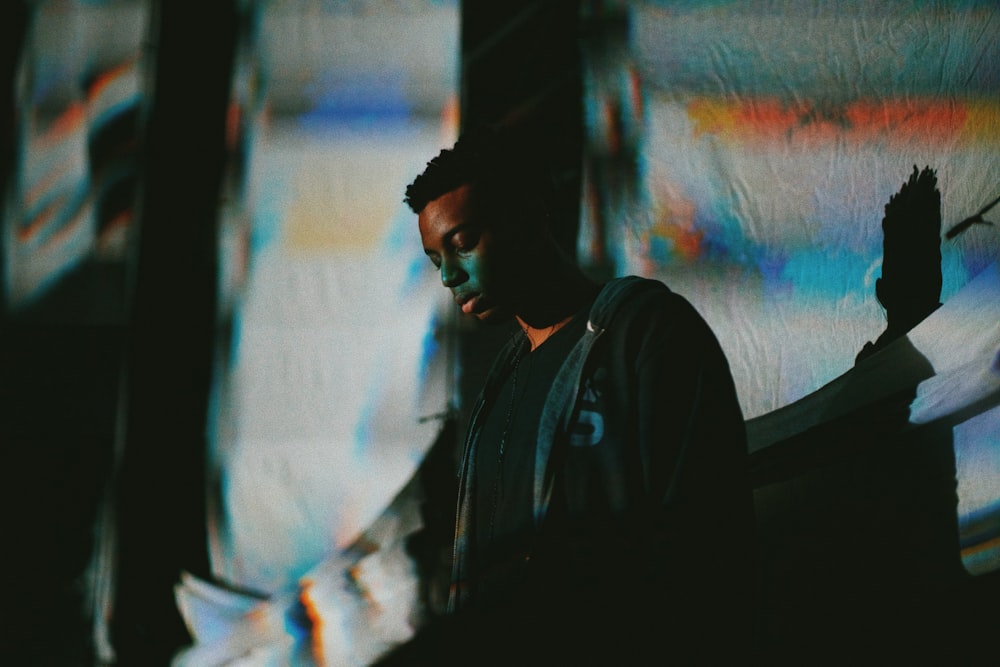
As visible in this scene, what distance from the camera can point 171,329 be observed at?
2.54 meters

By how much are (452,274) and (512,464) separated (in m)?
0.30

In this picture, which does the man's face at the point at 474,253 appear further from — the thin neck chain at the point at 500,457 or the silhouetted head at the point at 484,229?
the thin neck chain at the point at 500,457

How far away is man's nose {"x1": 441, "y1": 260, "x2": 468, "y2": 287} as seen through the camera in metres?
1.33

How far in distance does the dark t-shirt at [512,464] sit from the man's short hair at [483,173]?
0.23 m

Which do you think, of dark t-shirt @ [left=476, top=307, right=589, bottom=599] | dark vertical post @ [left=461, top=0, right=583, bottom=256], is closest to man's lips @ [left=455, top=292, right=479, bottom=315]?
dark t-shirt @ [left=476, top=307, right=589, bottom=599]

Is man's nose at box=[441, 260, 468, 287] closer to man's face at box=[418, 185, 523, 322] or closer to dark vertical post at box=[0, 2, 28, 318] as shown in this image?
man's face at box=[418, 185, 523, 322]

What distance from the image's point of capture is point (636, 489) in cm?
108

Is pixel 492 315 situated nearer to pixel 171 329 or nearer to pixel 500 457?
pixel 500 457

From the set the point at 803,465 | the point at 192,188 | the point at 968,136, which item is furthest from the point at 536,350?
the point at 192,188

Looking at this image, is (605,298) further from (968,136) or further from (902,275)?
(968,136)

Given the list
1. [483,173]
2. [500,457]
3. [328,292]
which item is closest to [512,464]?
[500,457]

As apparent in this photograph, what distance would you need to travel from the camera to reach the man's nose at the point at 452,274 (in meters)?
1.33

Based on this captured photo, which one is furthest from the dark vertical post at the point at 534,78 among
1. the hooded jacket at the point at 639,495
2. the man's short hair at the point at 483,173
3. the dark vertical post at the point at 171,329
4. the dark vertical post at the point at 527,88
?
the hooded jacket at the point at 639,495

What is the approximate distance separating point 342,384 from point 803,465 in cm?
124
